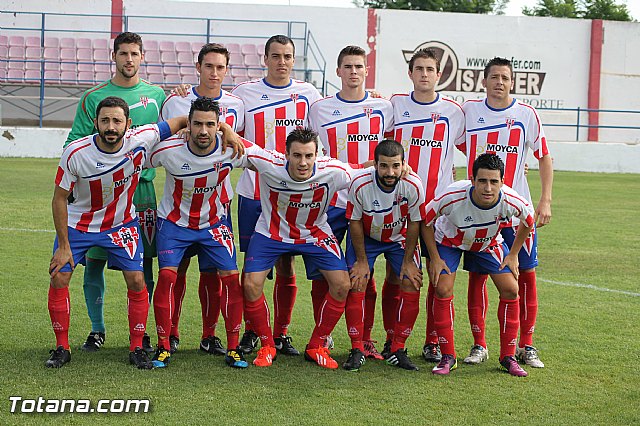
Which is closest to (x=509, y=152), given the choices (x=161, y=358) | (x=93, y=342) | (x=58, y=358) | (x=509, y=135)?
(x=509, y=135)

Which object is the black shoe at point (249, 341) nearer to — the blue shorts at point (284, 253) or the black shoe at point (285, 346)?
the black shoe at point (285, 346)

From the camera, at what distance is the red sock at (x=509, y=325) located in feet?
17.5

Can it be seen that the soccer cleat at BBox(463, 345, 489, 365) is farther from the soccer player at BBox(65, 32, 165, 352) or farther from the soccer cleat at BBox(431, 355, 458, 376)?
the soccer player at BBox(65, 32, 165, 352)

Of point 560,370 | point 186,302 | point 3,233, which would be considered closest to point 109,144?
point 186,302

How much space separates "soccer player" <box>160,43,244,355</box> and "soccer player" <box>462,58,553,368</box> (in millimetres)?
1599

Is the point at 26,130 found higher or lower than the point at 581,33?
lower

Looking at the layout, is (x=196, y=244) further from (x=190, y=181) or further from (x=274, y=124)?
(x=274, y=124)

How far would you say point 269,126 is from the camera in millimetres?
5926

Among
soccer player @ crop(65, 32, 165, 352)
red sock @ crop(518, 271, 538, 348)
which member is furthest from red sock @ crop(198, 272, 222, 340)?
red sock @ crop(518, 271, 538, 348)

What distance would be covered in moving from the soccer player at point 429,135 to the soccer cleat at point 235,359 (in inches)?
39.5

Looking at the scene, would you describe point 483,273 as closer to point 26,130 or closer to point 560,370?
point 560,370

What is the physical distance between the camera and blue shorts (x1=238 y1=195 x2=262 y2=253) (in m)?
5.93

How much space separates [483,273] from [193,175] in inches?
76.2

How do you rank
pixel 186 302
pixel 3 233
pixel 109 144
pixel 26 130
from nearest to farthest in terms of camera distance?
pixel 109 144 → pixel 186 302 → pixel 3 233 → pixel 26 130
